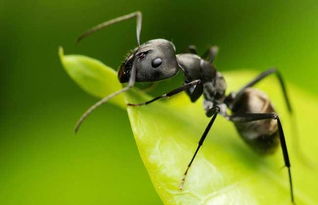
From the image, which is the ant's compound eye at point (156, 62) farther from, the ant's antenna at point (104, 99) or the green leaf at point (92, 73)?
the green leaf at point (92, 73)

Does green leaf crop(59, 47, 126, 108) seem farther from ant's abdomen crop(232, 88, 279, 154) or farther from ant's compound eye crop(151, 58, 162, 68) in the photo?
ant's abdomen crop(232, 88, 279, 154)

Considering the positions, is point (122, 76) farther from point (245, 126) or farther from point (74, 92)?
point (74, 92)

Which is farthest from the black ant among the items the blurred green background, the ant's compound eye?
the blurred green background

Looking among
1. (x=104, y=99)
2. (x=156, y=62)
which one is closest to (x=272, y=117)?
(x=156, y=62)

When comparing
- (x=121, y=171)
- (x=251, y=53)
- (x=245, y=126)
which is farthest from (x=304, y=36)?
(x=121, y=171)

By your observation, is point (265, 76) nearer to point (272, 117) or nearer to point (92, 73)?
point (272, 117)

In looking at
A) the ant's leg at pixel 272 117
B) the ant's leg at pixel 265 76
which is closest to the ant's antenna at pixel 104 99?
the ant's leg at pixel 272 117

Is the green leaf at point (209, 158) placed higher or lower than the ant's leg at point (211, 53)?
lower
